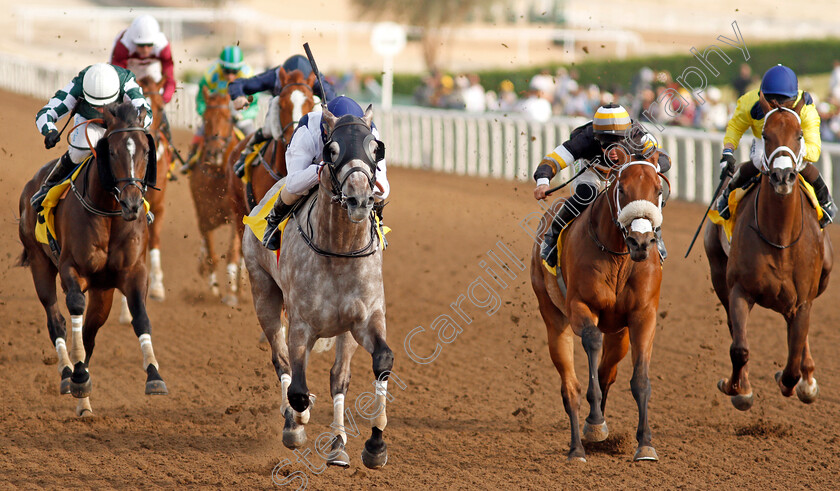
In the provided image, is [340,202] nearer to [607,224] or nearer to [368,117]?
[368,117]

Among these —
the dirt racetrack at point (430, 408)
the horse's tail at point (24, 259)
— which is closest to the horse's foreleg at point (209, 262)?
the dirt racetrack at point (430, 408)

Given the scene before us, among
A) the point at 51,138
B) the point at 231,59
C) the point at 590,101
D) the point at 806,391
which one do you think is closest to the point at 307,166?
the point at 51,138

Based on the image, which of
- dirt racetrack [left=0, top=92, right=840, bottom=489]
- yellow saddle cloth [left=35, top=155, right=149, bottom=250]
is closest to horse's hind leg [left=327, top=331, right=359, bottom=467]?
dirt racetrack [left=0, top=92, right=840, bottom=489]

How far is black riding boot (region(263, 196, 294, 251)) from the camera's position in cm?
591

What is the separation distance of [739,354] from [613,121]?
1.74 meters

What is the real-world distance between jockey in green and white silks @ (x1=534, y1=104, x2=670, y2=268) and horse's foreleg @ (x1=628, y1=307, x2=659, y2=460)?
1.52ft

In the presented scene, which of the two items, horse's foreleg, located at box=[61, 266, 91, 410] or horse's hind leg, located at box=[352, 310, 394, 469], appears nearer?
horse's hind leg, located at box=[352, 310, 394, 469]

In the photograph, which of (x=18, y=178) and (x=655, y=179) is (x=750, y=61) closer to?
(x=18, y=178)

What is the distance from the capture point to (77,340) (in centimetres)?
672

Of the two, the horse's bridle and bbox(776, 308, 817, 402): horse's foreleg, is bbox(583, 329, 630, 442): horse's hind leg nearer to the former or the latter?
bbox(776, 308, 817, 402): horse's foreleg

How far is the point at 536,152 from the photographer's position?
18.7 metres

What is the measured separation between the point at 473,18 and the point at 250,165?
135 ft

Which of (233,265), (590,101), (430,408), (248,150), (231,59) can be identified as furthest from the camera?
(590,101)

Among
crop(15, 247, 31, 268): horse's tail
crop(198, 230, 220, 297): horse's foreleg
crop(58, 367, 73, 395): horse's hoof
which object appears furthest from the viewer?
crop(198, 230, 220, 297): horse's foreleg
